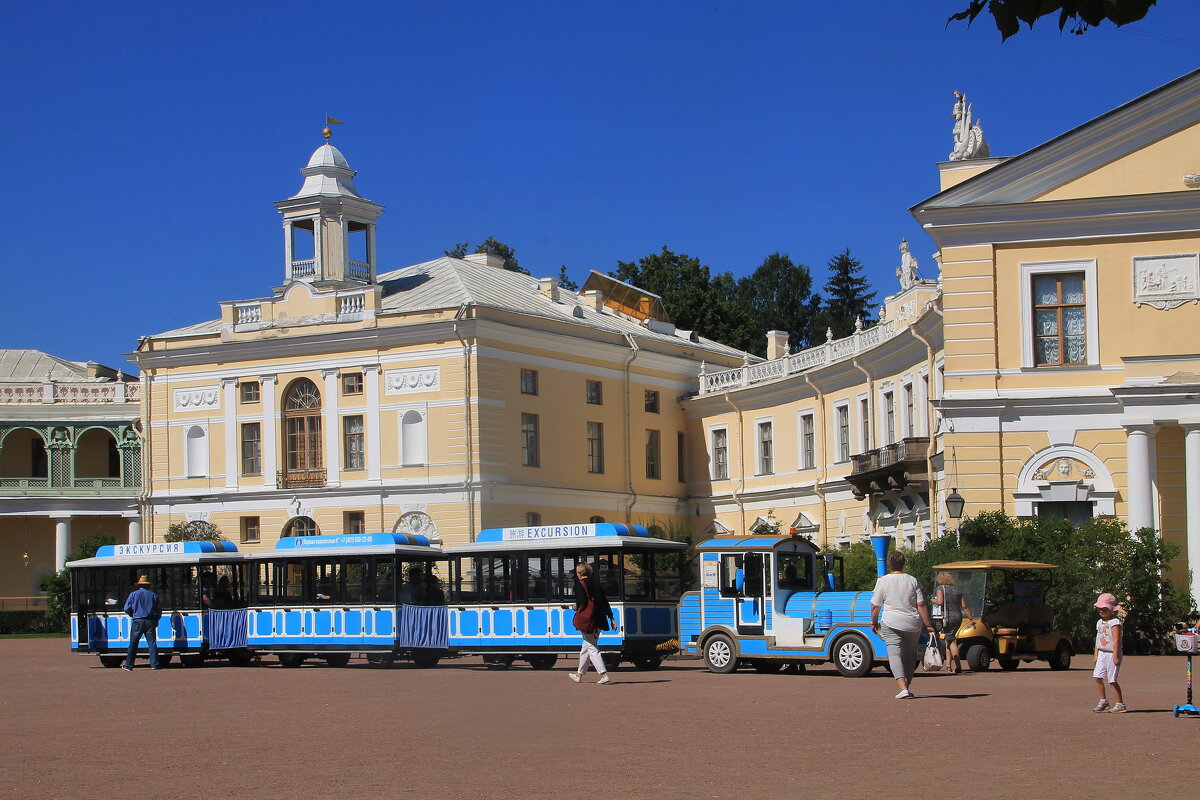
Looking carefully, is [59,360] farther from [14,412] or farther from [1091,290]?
[1091,290]

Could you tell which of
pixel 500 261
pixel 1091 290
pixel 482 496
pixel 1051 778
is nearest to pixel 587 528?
pixel 1091 290

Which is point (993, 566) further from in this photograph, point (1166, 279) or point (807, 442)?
point (807, 442)

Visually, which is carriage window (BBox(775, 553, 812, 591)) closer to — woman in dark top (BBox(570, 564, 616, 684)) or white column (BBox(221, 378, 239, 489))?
woman in dark top (BBox(570, 564, 616, 684))

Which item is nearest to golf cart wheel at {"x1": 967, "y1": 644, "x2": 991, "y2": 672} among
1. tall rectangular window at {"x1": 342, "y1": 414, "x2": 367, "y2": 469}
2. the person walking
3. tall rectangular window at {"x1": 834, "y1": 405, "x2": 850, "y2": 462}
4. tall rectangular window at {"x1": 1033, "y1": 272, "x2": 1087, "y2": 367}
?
the person walking

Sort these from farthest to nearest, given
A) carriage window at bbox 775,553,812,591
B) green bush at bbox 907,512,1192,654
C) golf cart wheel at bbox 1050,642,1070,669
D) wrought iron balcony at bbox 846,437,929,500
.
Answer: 1. wrought iron balcony at bbox 846,437,929,500
2. green bush at bbox 907,512,1192,654
3. carriage window at bbox 775,553,812,591
4. golf cart wheel at bbox 1050,642,1070,669

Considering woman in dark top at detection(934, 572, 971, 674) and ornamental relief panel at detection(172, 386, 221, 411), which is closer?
woman in dark top at detection(934, 572, 971, 674)

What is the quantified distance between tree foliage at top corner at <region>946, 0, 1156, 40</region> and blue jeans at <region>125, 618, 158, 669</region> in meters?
24.5

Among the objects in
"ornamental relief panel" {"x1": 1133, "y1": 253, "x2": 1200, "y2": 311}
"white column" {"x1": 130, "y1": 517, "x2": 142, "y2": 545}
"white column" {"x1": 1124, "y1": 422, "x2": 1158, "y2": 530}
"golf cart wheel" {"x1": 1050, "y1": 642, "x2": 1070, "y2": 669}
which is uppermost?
"ornamental relief panel" {"x1": 1133, "y1": 253, "x2": 1200, "y2": 311}

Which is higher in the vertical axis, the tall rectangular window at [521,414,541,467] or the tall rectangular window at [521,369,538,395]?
the tall rectangular window at [521,369,538,395]

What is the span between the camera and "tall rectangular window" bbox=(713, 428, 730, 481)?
5588 centimetres

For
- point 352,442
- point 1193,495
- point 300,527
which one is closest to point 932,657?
point 1193,495

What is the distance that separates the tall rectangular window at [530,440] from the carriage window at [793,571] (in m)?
27.4

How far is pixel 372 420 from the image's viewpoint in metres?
51.2

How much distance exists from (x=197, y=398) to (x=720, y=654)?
3394 cm
